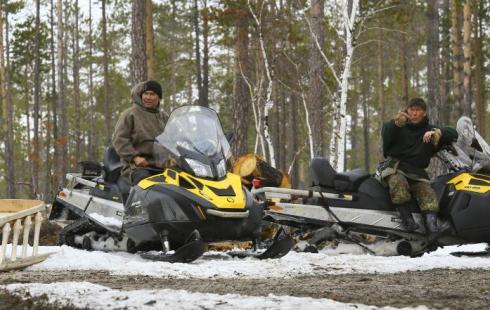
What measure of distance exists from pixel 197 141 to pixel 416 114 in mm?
2591

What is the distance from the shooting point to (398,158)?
27.7ft

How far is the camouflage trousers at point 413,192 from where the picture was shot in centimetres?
811

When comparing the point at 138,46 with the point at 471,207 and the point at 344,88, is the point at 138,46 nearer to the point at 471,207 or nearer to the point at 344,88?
the point at 344,88

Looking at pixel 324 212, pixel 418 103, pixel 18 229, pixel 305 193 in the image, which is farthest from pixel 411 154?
pixel 18 229

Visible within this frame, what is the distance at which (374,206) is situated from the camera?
8.34 m

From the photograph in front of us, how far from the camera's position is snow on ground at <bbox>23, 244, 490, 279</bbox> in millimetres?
6012

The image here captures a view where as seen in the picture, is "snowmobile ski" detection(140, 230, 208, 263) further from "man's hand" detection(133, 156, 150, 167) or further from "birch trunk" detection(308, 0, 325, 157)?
"birch trunk" detection(308, 0, 325, 157)

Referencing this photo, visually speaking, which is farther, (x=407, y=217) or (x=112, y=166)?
(x=112, y=166)

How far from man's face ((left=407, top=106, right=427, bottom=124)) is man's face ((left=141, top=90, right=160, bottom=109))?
2899 millimetres

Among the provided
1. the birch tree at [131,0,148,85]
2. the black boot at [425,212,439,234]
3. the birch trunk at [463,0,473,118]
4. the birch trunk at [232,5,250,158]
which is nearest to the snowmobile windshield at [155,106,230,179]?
the black boot at [425,212,439,234]

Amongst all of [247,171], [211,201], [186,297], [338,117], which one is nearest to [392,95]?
[338,117]

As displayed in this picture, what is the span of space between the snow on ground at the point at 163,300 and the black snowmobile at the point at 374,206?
3.98 m

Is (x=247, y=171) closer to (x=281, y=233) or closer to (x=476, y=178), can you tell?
(x=281, y=233)

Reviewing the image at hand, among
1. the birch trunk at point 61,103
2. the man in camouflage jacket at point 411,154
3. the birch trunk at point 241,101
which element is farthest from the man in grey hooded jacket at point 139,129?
the birch trunk at point 61,103
